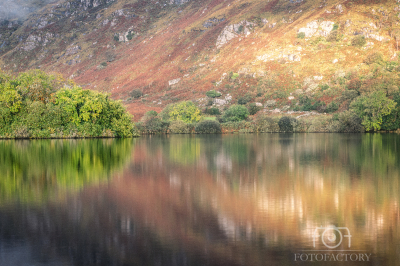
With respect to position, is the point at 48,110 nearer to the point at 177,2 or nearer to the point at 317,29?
the point at 317,29

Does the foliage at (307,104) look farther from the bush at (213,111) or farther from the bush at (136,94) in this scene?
the bush at (136,94)

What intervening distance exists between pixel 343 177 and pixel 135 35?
9990 cm

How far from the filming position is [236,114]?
170 ft

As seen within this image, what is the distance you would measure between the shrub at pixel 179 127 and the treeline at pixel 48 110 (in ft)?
41.4

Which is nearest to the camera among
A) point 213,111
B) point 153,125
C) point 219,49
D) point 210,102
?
point 153,125

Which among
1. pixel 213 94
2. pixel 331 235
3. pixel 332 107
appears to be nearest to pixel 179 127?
pixel 213 94

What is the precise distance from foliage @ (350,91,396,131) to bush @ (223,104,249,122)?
15300mm

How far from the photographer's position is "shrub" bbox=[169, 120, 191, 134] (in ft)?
152

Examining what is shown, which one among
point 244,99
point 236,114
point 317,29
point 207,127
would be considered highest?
point 317,29

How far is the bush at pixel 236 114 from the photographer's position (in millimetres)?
51844

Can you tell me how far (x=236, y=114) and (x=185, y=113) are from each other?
290 inches

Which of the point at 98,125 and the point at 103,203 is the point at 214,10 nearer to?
the point at 98,125

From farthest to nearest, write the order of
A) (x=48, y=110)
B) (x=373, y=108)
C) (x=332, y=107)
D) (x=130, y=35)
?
1. (x=130, y=35)
2. (x=332, y=107)
3. (x=373, y=108)
4. (x=48, y=110)

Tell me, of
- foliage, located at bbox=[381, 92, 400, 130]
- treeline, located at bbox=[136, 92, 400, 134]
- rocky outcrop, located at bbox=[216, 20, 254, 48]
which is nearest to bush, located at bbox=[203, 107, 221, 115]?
treeline, located at bbox=[136, 92, 400, 134]
